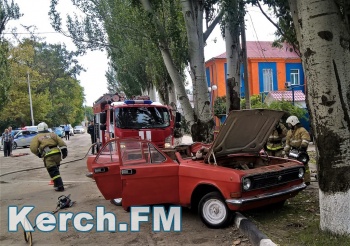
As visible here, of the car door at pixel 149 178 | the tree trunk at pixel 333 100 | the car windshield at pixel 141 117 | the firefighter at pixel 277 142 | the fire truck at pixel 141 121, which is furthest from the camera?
the car windshield at pixel 141 117

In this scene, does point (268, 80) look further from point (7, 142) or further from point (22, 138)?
point (7, 142)

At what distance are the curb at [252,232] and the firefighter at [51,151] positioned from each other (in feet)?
16.5

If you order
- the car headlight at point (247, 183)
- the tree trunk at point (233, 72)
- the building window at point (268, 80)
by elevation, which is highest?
the building window at point (268, 80)

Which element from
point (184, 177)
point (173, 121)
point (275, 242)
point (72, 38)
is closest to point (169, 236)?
point (184, 177)

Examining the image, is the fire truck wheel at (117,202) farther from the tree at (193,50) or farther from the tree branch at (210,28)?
the tree branch at (210,28)

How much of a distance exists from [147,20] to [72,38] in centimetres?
1501

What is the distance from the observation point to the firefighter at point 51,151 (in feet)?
27.6

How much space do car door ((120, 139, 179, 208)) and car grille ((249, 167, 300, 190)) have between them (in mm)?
1279

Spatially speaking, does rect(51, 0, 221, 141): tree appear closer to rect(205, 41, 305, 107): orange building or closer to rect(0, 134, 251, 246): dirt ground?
rect(0, 134, 251, 246): dirt ground

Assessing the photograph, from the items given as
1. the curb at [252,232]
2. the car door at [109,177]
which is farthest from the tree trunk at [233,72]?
the curb at [252,232]

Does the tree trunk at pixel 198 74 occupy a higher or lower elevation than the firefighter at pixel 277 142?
higher

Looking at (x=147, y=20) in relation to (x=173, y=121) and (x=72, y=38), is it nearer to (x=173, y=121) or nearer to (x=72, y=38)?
(x=173, y=121)

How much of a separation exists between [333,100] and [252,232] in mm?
1959

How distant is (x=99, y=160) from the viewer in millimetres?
6195
